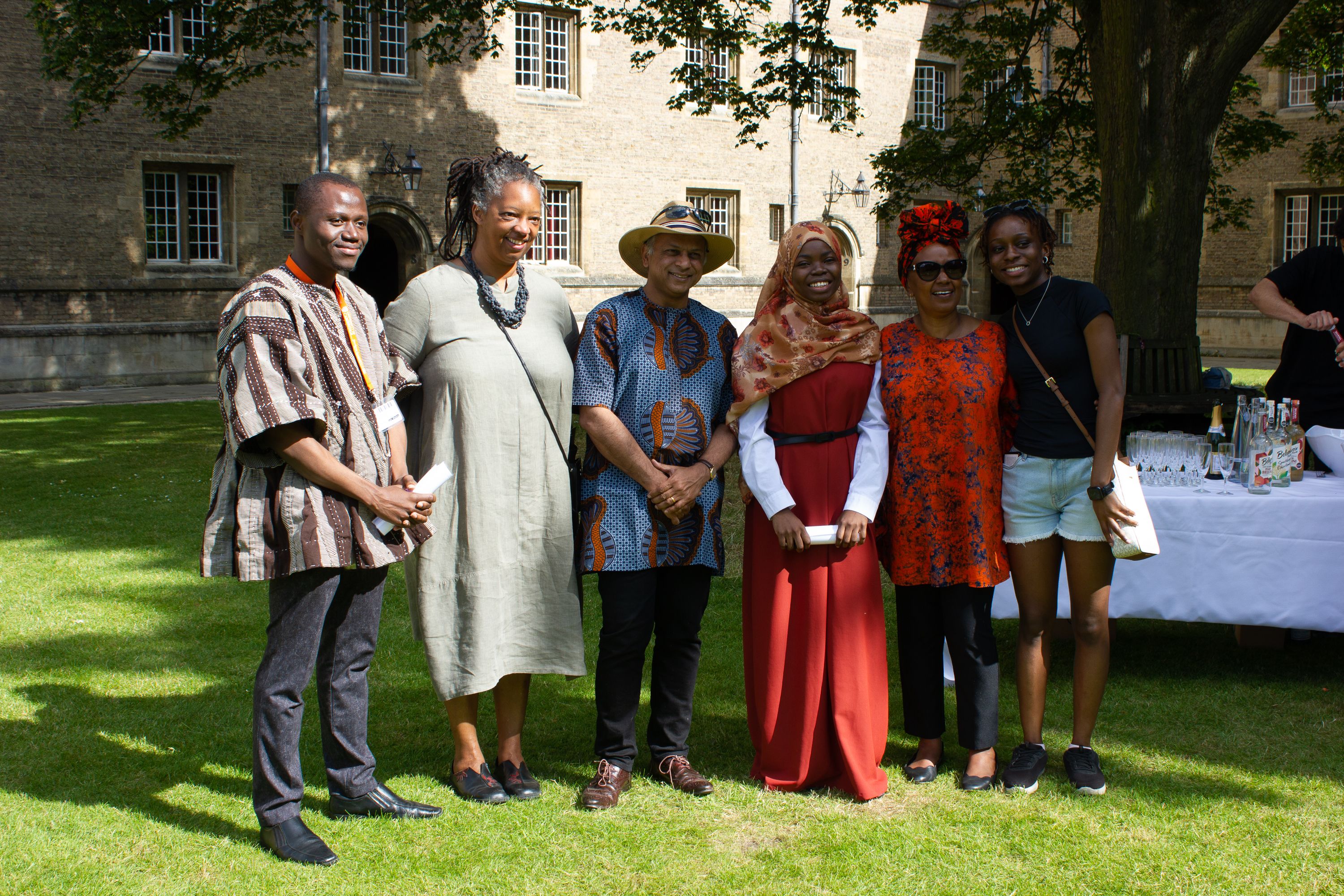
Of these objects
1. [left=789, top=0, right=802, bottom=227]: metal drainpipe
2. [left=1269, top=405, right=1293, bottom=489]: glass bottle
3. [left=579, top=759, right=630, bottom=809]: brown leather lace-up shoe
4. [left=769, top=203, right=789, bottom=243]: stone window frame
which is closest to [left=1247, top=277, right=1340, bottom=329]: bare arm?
[left=1269, top=405, right=1293, bottom=489]: glass bottle

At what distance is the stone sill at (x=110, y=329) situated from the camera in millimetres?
18984

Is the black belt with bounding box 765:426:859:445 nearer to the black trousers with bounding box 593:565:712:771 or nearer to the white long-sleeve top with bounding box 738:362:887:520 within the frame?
the white long-sleeve top with bounding box 738:362:887:520

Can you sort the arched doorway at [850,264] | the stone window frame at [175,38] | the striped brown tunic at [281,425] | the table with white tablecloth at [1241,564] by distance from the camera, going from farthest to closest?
the arched doorway at [850,264] → the stone window frame at [175,38] → the table with white tablecloth at [1241,564] → the striped brown tunic at [281,425]

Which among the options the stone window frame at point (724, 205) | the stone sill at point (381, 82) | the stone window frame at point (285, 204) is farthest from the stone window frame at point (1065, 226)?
the stone window frame at point (285, 204)

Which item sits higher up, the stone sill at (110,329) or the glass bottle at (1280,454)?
the stone sill at (110,329)

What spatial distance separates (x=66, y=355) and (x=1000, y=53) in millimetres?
16261

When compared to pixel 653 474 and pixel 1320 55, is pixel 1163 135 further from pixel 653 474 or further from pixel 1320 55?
pixel 1320 55

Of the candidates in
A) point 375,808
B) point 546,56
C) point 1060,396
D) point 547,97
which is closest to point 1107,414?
point 1060,396

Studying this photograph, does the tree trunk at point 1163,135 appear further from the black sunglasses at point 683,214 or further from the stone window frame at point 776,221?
the stone window frame at point 776,221

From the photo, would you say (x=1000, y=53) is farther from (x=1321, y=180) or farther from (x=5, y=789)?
(x=5, y=789)

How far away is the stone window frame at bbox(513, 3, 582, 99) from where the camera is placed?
23.0 metres

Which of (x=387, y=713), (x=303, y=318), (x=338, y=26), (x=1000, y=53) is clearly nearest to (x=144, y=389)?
(x=338, y=26)

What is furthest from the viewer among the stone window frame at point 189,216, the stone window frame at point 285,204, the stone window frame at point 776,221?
the stone window frame at point 776,221

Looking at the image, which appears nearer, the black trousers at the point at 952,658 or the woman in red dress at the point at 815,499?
the woman in red dress at the point at 815,499
